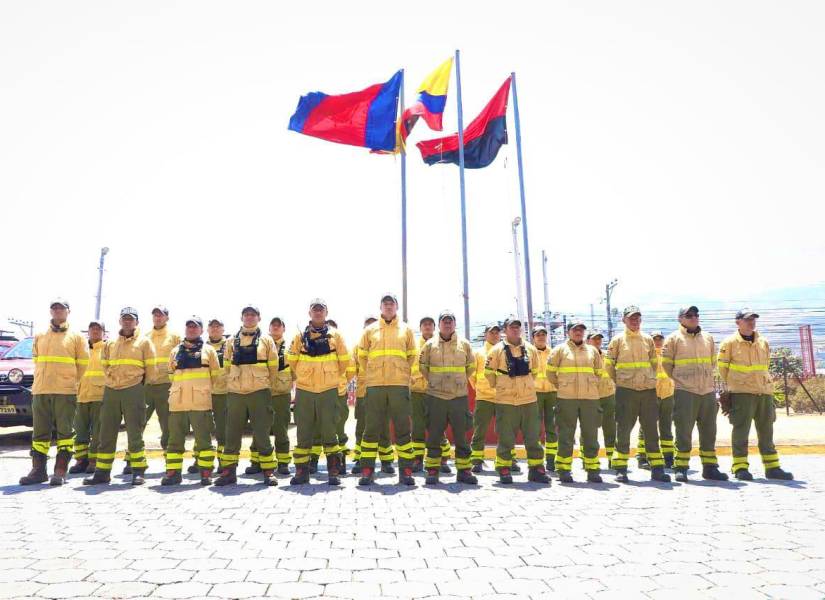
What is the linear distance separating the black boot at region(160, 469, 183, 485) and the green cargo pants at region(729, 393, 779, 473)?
7.40 meters

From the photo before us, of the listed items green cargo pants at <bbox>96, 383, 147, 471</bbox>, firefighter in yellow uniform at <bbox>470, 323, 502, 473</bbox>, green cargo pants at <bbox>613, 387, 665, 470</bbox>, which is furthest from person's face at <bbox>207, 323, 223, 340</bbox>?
green cargo pants at <bbox>613, 387, 665, 470</bbox>

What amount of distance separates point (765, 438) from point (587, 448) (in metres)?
2.51

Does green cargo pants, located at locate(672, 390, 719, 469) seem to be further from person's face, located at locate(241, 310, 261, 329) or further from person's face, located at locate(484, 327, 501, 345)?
person's face, located at locate(241, 310, 261, 329)

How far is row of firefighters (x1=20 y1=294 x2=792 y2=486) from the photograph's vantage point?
24.1 feet

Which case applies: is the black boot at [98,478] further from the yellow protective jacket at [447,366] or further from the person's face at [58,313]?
the yellow protective jacket at [447,366]

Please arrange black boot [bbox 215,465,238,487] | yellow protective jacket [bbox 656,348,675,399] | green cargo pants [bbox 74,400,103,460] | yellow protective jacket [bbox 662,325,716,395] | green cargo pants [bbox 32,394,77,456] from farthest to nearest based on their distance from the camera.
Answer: yellow protective jacket [bbox 656,348,675,399] < green cargo pants [bbox 74,400,103,460] < yellow protective jacket [bbox 662,325,716,395] < green cargo pants [bbox 32,394,77,456] < black boot [bbox 215,465,238,487]

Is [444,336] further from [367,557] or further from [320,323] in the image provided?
[367,557]

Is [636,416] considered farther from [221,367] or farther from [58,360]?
[58,360]

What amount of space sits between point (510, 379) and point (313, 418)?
268 cm

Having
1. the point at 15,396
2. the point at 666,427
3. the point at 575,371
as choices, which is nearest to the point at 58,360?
the point at 15,396

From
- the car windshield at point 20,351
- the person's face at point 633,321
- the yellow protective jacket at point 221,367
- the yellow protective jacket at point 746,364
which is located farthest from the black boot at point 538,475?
the car windshield at point 20,351

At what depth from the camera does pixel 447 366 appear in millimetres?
7539

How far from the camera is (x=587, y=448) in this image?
7469mm

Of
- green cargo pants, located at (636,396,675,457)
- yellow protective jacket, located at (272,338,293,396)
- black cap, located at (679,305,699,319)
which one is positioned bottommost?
green cargo pants, located at (636,396,675,457)
